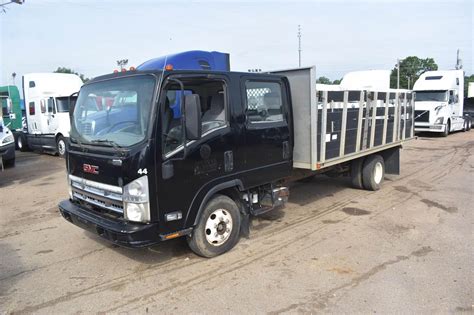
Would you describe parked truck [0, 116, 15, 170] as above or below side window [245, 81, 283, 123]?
below

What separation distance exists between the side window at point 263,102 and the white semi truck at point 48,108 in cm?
1070

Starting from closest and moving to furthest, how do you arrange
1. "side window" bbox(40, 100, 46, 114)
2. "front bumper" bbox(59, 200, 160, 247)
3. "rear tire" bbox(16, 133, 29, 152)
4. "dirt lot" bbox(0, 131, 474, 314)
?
1. "dirt lot" bbox(0, 131, 474, 314)
2. "front bumper" bbox(59, 200, 160, 247)
3. "side window" bbox(40, 100, 46, 114)
4. "rear tire" bbox(16, 133, 29, 152)

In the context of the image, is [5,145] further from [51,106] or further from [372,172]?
[372,172]

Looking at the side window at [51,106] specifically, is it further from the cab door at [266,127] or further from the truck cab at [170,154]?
the cab door at [266,127]

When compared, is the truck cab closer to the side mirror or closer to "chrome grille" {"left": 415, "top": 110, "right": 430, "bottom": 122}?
the side mirror

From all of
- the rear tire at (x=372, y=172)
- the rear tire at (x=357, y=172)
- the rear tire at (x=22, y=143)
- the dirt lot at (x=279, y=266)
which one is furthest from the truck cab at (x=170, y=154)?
the rear tire at (x=22, y=143)

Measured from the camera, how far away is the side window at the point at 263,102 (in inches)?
191

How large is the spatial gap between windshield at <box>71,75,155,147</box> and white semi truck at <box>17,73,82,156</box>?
33.0 feet

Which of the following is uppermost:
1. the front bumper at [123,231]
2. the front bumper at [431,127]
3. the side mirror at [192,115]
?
the side mirror at [192,115]

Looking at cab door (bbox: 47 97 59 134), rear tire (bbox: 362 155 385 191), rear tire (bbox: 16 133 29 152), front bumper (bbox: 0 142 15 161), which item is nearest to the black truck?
rear tire (bbox: 362 155 385 191)

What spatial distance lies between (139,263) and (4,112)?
15012 millimetres

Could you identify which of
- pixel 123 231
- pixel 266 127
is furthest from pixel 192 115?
pixel 266 127

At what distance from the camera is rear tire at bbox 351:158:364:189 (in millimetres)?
7773

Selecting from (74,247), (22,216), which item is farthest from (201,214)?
(22,216)
